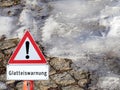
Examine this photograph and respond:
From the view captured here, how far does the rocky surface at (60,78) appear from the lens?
6731 millimetres

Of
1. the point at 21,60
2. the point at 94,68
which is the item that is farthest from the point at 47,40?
the point at 21,60

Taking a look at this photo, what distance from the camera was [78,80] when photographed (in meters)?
6.87

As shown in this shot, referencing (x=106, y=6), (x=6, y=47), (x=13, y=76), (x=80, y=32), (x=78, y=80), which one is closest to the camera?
(x=13, y=76)

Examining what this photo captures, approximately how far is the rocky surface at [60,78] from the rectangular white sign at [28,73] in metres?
1.81

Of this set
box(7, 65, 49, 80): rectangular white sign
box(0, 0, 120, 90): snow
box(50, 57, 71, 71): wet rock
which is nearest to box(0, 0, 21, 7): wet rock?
box(0, 0, 120, 90): snow

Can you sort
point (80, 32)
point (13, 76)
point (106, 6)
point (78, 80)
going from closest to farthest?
1. point (13, 76)
2. point (78, 80)
3. point (80, 32)
4. point (106, 6)

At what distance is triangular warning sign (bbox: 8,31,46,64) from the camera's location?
4.94 meters

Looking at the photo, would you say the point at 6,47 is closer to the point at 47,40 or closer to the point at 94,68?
the point at 47,40

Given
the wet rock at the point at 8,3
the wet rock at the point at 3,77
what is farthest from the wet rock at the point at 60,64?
the wet rock at the point at 8,3

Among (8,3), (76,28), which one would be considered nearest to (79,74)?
(76,28)

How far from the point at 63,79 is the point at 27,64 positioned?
6.92 feet

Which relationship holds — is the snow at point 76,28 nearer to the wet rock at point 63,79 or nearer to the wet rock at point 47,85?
the wet rock at point 63,79

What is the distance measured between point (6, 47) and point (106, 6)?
3.14 metres

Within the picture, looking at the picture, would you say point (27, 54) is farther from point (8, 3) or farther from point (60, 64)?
point (8, 3)
